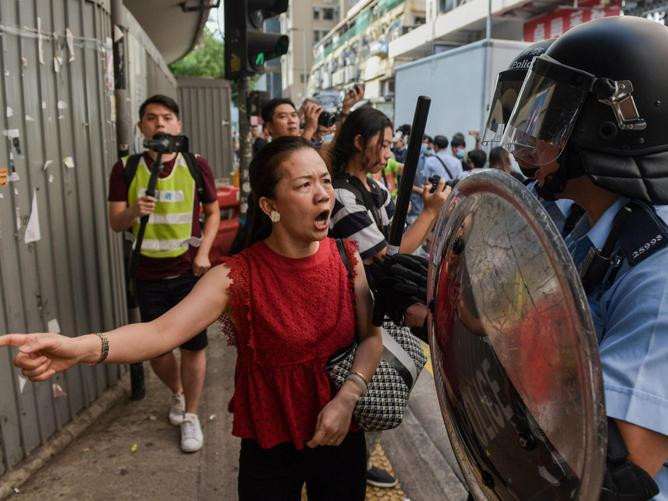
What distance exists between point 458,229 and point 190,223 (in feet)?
7.77

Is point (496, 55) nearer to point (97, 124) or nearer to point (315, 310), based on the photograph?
point (97, 124)

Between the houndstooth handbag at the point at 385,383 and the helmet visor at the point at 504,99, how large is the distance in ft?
2.57

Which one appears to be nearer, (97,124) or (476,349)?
(476,349)

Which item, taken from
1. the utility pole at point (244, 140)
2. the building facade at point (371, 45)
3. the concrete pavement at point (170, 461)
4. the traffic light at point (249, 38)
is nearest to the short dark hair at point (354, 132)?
the concrete pavement at point (170, 461)

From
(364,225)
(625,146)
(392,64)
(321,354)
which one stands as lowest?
(321,354)

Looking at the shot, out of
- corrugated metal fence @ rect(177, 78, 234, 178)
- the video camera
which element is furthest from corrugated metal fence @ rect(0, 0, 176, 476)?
corrugated metal fence @ rect(177, 78, 234, 178)

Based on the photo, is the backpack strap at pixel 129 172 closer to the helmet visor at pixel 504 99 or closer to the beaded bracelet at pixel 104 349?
the beaded bracelet at pixel 104 349

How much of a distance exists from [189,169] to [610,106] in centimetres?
266

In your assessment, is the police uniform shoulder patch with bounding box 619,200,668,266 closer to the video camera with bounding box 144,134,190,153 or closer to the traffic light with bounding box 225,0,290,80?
the video camera with bounding box 144,134,190,153

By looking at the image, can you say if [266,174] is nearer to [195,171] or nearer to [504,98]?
[504,98]

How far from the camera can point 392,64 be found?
130ft

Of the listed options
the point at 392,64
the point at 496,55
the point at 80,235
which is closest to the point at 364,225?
the point at 80,235

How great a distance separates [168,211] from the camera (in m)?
3.34

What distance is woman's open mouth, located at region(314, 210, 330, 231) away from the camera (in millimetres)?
1913
